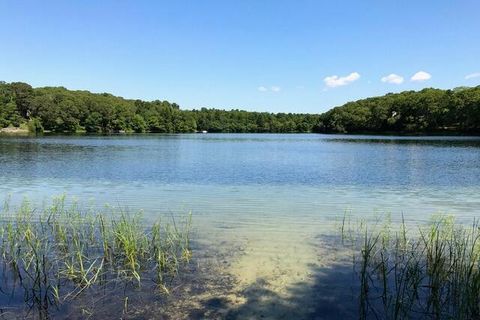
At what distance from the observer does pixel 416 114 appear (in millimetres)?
127500

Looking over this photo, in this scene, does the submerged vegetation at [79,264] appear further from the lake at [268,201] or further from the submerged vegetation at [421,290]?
the submerged vegetation at [421,290]

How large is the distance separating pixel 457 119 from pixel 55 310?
121323 millimetres

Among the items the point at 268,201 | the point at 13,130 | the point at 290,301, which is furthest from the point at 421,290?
the point at 13,130

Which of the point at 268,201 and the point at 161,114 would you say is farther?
the point at 161,114

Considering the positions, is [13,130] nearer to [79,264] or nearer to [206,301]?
[79,264]

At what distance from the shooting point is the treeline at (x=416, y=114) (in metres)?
107

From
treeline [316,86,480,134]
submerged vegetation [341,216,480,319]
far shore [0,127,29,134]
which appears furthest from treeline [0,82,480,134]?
submerged vegetation [341,216,480,319]

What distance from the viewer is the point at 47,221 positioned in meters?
12.1

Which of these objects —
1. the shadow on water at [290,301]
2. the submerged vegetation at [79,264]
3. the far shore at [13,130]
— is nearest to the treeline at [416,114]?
the shadow on water at [290,301]


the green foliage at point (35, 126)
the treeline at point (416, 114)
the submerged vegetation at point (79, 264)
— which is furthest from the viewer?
the green foliage at point (35, 126)

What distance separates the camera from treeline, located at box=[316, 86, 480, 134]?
107 meters

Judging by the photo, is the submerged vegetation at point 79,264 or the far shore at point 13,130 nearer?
the submerged vegetation at point 79,264

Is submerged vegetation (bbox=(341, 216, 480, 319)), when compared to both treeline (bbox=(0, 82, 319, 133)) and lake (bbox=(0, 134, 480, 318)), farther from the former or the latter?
treeline (bbox=(0, 82, 319, 133))

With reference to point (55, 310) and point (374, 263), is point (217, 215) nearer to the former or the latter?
point (374, 263)
